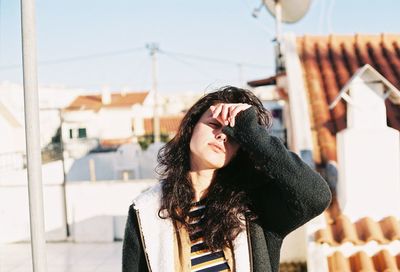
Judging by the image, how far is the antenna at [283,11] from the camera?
522cm

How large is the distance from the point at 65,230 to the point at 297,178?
5814 mm

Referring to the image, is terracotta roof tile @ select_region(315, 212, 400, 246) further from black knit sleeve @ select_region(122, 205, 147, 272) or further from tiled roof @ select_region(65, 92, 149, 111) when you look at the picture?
tiled roof @ select_region(65, 92, 149, 111)

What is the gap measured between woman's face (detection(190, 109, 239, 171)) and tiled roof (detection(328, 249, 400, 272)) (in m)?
1.54

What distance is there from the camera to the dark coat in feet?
3.89

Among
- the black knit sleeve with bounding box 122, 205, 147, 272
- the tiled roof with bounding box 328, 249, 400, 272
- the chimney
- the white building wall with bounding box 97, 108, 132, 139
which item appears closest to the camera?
the black knit sleeve with bounding box 122, 205, 147, 272

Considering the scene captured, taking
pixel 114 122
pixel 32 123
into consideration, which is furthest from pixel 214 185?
pixel 114 122

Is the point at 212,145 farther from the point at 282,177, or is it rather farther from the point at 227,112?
the point at 282,177

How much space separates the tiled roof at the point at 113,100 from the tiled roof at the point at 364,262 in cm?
2909

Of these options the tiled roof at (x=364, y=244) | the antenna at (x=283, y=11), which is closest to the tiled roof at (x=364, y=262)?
the tiled roof at (x=364, y=244)

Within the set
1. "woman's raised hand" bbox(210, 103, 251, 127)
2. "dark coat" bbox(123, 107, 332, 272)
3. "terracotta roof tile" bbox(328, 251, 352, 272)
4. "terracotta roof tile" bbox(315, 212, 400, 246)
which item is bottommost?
"terracotta roof tile" bbox(328, 251, 352, 272)

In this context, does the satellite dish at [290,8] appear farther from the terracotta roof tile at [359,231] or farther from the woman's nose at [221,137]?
the woman's nose at [221,137]

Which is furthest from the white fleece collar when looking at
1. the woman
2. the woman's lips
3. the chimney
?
the chimney

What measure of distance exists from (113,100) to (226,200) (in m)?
33.3

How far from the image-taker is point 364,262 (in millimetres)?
2494
